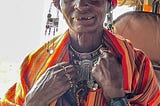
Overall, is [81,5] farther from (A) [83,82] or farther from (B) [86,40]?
(A) [83,82]

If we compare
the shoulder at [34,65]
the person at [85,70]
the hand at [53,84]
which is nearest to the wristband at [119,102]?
the person at [85,70]

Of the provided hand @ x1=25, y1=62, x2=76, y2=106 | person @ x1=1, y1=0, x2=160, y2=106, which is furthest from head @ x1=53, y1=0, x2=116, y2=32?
hand @ x1=25, y1=62, x2=76, y2=106

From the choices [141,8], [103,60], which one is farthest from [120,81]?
[141,8]

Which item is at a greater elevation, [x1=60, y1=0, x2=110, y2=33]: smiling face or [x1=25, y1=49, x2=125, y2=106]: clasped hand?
[x1=60, y1=0, x2=110, y2=33]: smiling face

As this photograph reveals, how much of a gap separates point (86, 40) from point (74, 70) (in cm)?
10

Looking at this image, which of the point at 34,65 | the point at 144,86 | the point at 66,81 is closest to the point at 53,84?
the point at 66,81

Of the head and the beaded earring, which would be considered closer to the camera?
the head

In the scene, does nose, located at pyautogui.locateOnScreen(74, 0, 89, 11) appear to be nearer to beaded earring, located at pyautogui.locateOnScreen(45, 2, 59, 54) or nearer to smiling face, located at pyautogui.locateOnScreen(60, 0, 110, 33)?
smiling face, located at pyautogui.locateOnScreen(60, 0, 110, 33)

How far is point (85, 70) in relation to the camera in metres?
1.01

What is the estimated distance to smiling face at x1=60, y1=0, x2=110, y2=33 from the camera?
0.96 metres

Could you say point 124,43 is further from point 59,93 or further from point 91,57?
point 59,93

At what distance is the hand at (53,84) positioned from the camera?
97 cm

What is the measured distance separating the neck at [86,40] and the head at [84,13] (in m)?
0.03

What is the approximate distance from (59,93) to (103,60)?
16 centimetres
